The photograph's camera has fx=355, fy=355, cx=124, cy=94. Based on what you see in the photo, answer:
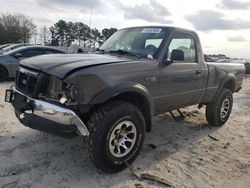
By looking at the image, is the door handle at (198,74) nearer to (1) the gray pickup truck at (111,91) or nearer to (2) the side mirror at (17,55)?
(1) the gray pickup truck at (111,91)

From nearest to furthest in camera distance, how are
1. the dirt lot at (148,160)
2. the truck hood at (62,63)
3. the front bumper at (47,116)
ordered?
the front bumper at (47,116)
the truck hood at (62,63)
the dirt lot at (148,160)

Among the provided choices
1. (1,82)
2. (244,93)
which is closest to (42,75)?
(1,82)

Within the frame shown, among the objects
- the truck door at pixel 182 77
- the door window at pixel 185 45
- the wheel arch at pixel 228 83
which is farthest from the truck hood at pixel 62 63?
the wheel arch at pixel 228 83

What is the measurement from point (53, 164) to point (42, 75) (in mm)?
1274

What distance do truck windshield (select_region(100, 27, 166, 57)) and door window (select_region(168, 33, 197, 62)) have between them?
0.25 m

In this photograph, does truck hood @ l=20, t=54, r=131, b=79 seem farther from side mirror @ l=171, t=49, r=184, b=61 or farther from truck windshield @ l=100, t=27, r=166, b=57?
side mirror @ l=171, t=49, r=184, b=61

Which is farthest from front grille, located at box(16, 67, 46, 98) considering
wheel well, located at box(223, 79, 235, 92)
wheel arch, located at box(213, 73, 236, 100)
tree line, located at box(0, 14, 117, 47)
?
tree line, located at box(0, 14, 117, 47)

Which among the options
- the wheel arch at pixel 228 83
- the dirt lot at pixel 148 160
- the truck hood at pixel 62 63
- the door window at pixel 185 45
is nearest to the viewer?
the truck hood at pixel 62 63

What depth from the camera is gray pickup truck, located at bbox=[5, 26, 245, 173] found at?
4324mm

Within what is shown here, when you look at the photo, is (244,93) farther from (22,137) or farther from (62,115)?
(62,115)

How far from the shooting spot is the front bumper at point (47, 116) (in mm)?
4238

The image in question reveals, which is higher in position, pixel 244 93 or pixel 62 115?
pixel 62 115

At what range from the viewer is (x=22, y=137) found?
19.5 feet

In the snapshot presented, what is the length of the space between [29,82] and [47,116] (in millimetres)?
652
